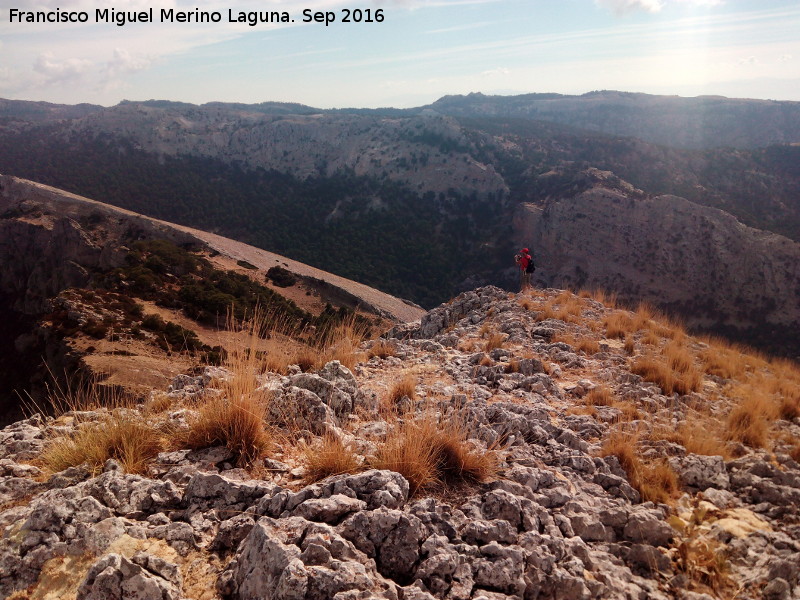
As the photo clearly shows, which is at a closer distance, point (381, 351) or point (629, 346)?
point (381, 351)

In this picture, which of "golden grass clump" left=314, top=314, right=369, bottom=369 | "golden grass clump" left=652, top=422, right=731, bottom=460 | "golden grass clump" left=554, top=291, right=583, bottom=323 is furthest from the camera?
"golden grass clump" left=554, top=291, right=583, bottom=323

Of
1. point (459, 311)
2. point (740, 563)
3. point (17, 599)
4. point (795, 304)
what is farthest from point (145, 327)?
point (795, 304)

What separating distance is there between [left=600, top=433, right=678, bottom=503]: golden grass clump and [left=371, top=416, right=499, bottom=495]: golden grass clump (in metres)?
1.25

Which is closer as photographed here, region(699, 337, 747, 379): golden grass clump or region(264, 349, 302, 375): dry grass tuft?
region(264, 349, 302, 375): dry grass tuft

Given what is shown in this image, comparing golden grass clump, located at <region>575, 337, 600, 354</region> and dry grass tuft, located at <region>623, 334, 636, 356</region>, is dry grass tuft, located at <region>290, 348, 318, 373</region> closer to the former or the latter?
golden grass clump, located at <region>575, 337, 600, 354</region>

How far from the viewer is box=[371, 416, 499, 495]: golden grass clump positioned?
3.50 metres

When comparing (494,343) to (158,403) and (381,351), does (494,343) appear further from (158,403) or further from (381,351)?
(158,403)

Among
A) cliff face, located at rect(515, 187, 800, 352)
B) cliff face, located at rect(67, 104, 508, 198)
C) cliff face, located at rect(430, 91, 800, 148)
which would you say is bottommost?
cliff face, located at rect(515, 187, 800, 352)

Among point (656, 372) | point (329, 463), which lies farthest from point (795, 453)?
point (329, 463)

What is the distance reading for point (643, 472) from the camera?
4.26 m

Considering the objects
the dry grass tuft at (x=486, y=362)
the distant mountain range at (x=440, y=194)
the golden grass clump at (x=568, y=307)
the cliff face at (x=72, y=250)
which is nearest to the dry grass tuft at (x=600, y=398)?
the dry grass tuft at (x=486, y=362)

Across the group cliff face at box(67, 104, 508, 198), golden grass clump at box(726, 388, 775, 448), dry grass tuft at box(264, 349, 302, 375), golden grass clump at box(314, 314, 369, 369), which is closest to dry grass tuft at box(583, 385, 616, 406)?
golden grass clump at box(726, 388, 775, 448)

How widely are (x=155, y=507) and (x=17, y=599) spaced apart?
2.64ft

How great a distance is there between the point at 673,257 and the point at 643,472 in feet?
201
